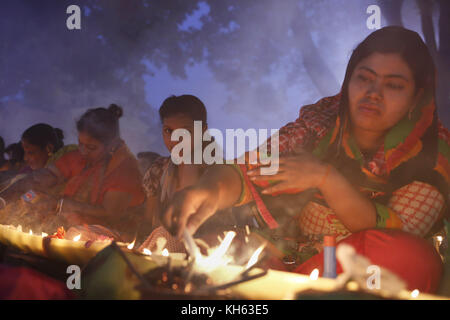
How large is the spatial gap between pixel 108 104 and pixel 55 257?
7.18 feet

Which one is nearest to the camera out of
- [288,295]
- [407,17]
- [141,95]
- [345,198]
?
[288,295]

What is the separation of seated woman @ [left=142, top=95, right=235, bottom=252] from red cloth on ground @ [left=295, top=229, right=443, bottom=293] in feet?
4.58

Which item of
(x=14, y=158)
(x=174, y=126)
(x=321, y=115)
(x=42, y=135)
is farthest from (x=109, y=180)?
(x=14, y=158)

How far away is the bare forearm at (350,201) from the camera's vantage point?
155cm

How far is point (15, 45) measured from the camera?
13.3 ft

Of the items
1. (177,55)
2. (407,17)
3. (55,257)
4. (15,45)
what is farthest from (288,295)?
(15,45)

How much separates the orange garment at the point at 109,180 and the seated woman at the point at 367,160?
157cm

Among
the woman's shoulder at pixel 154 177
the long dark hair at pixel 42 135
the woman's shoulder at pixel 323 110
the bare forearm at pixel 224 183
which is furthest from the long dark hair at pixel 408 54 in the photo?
the long dark hair at pixel 42 135

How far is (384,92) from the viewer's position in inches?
70.7

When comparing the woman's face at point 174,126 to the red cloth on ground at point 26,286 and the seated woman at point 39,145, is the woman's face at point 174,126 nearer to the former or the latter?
the red cloth on ground at point 26,286

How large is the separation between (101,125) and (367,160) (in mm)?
2381

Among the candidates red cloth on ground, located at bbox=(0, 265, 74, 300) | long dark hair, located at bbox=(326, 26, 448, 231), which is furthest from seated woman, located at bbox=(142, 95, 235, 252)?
red cloth on ground, located at bbox=(0, 265, 74, 300)

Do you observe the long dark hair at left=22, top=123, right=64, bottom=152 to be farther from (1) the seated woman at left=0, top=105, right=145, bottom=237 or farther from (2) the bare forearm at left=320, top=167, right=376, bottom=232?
(2) the bare forearm at left=320, top=167, right=376, bottom=232
